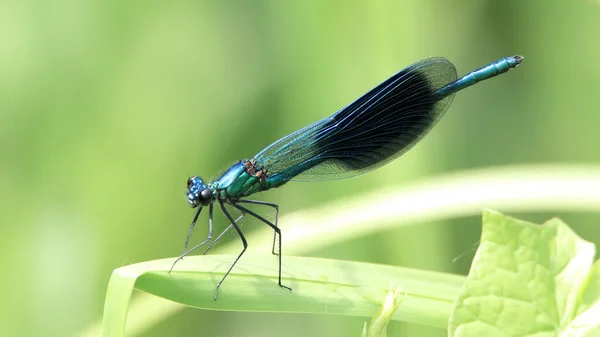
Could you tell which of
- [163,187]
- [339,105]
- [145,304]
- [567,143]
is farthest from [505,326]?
[567,143]

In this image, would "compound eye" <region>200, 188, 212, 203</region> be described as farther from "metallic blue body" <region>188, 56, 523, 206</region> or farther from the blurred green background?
the blurred green background

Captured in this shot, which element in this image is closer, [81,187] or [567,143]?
[81,187]

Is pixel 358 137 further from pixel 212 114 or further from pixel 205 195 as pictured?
pixel 212 114

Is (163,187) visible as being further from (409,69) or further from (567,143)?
(567,143)

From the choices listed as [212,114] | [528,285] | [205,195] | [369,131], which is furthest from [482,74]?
[528,285]

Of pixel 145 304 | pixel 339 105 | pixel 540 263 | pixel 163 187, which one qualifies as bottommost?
pixel 145 304

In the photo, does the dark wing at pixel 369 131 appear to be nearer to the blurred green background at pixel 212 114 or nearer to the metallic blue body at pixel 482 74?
the metallic blue body at pixel 482 74

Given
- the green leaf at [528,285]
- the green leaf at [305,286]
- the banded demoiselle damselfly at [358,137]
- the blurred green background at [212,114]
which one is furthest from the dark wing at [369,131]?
the green leaf at [528,285]

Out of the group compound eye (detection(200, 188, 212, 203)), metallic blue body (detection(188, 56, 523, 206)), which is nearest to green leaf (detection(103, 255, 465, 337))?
compound eye (detection(200, 188, 212, 203))
